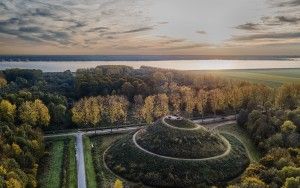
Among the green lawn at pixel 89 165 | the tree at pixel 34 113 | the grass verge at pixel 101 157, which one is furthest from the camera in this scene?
the tree at pixel 34 113

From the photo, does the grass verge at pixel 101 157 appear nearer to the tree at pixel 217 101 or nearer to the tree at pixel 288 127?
the tree at pixel 217 101

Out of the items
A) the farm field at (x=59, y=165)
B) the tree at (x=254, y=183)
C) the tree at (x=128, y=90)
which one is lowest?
the farm field at (x=59, y=165)

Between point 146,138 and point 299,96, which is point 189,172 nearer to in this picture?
point 146,138

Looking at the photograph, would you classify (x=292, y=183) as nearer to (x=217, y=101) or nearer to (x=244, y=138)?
(x=244, y=138)

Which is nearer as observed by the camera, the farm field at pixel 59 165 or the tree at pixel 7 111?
the farm field at pixel 59 165

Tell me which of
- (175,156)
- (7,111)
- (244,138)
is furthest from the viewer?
(244,138)

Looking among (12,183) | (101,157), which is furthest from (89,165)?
(12,183)

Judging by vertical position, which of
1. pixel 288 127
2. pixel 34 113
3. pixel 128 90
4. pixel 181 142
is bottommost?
pixel 181 142

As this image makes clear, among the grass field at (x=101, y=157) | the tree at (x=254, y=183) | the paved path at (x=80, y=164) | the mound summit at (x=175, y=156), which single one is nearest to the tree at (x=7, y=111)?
the paved path at (x=80, y=164)
